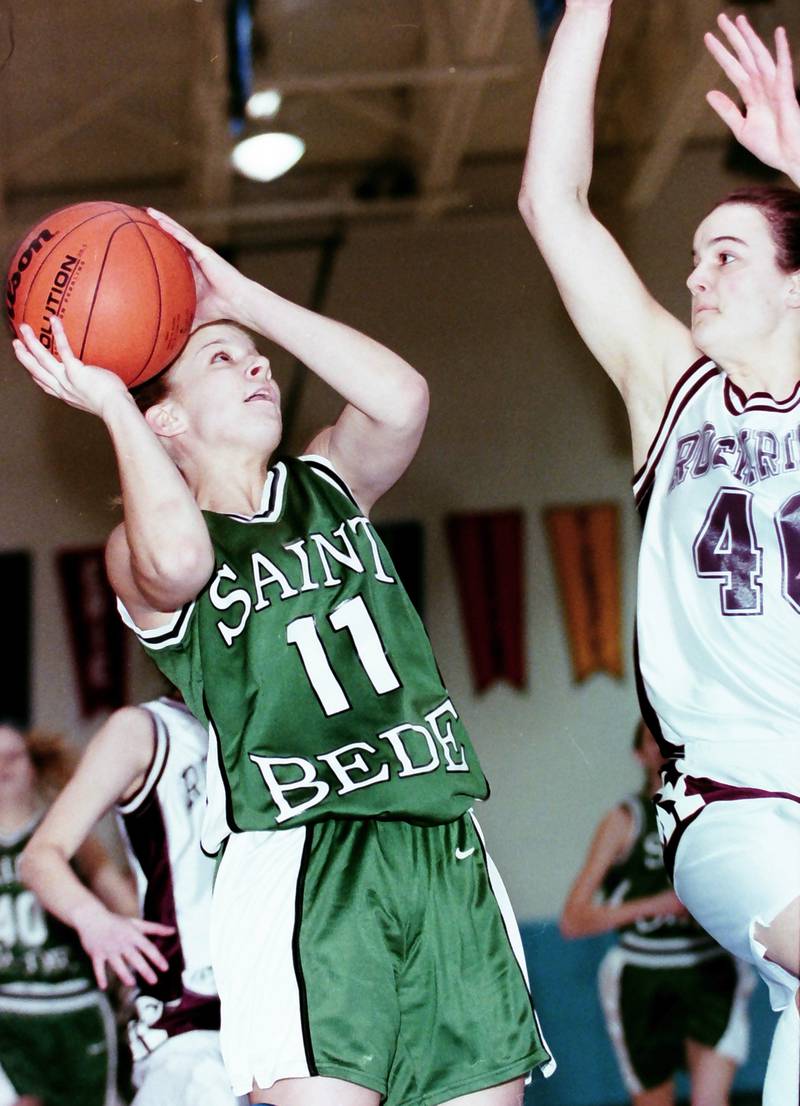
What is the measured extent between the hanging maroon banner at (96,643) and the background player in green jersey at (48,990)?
352 millimetres

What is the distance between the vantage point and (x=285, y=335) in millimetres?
2000

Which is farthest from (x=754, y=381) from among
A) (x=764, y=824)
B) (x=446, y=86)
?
(x=446, y=86)

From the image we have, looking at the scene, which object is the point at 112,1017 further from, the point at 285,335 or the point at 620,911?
the point at 285,335

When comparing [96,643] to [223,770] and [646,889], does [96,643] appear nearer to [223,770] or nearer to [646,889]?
[646,889]

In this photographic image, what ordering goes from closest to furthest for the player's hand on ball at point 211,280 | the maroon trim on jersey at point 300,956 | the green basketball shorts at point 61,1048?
the maroon trim on jersey at point 300,956
the player's hand on ball at point 211,280
the green basketball shorts at point 61,1048

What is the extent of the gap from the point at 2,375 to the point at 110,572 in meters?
1.17

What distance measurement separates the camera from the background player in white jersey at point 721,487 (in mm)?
1766

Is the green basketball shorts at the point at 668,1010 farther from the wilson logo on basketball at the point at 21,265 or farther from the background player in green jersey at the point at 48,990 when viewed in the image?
the wilson logo on basketball at the point at 21,265

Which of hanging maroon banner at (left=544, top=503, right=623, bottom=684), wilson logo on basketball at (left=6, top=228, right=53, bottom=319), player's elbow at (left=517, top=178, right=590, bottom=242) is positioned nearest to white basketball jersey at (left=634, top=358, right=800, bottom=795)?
player's elbow at (left=517, top=178, right=590, bottom=242)

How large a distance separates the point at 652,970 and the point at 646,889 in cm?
20

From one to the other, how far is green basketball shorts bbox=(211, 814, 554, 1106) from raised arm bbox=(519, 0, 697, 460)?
2.51 ft

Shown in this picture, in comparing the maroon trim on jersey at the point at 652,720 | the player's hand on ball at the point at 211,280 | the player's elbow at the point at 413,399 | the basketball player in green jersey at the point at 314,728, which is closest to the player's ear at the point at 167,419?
the basketball player in green jersey at the point at 314,728

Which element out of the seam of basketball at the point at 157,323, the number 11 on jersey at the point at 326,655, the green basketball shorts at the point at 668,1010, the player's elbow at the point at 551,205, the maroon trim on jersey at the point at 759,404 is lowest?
the green basketball shorts at the point at 668,1010

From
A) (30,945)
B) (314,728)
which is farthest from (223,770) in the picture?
(30,945)
